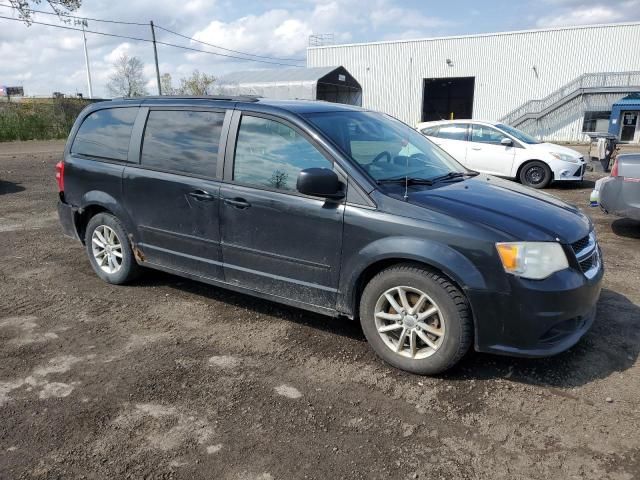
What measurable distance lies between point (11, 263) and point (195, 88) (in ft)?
154

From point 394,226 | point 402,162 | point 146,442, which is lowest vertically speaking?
point 146,442

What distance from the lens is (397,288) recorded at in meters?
3.36

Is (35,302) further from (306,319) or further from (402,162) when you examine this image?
(402,162)

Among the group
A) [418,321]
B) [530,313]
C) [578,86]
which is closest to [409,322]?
[418,321]

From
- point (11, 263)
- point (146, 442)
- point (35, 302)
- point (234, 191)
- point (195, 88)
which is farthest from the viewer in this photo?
point (195, 88)

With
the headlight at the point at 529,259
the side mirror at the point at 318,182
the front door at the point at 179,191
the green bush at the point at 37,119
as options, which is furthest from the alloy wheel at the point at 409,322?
the green bush at the point at 37,119

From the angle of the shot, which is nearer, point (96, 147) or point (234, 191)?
point (234, 191)

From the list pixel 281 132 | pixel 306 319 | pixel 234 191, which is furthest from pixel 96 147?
pixel 306 319

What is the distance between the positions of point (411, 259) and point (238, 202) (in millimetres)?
1450

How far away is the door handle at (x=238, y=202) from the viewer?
12.7 ft

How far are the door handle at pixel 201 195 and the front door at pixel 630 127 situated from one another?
32176 mm

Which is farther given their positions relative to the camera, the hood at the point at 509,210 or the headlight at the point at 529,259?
the hood at the point at 509,210

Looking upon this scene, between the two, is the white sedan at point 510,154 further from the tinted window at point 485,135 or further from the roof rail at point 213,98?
the roof rail at point 213,98

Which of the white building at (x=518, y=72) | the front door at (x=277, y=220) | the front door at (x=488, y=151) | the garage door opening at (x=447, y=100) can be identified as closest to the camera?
the front door at (x=277, y=220)
